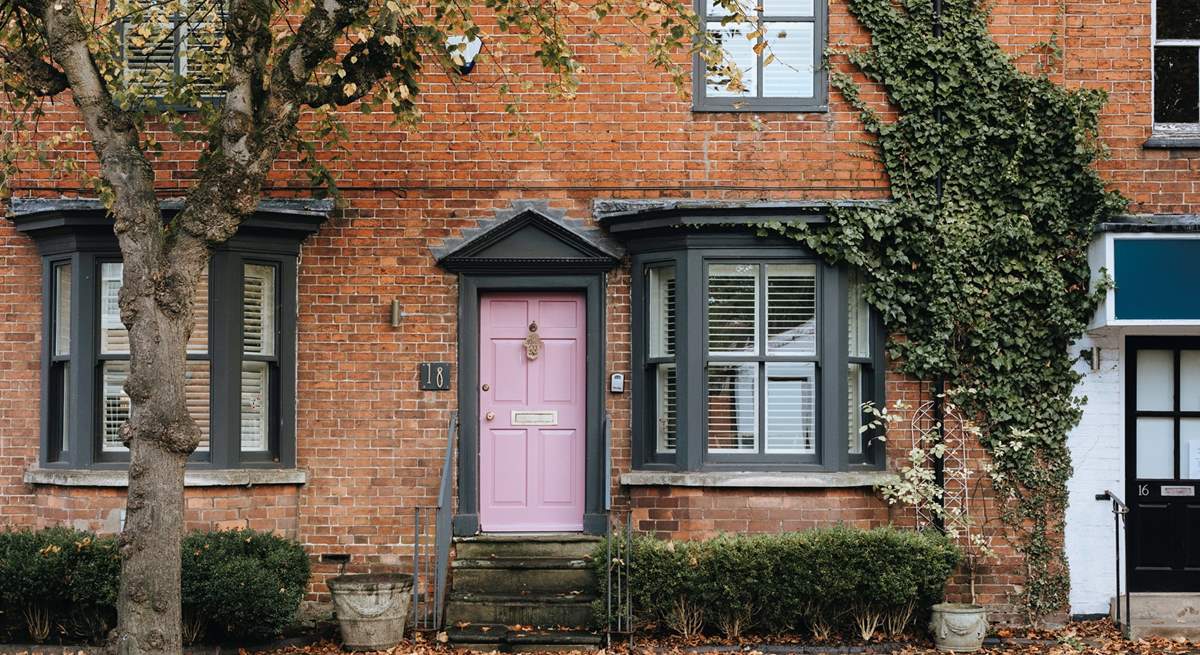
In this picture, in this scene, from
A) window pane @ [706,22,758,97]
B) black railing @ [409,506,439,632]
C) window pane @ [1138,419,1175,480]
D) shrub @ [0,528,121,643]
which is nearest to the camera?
shrub @ [0,528,121,643]

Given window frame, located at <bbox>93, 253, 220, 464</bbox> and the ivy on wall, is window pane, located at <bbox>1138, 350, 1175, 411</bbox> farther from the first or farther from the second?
window frame, located at <bbox>93, 253, 220, 464</bbox>

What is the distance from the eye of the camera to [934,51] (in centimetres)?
1123

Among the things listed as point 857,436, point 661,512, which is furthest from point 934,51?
point 661,512

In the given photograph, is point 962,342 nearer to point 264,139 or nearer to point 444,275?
point 444,275

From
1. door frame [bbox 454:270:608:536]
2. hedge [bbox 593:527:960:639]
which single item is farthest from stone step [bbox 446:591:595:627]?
door frame [bbox 454:270:608:536]

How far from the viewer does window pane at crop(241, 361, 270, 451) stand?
11.2 meters

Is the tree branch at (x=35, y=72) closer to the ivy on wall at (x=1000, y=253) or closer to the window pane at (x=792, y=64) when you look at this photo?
the ivy on wall at (x=1000, y=253)

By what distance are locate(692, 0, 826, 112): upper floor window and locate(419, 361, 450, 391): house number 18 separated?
10.7 feet

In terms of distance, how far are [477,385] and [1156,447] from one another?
6051 mm

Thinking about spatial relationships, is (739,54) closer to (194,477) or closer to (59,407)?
(194,477)

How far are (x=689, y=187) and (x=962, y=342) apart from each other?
2739 millimetres

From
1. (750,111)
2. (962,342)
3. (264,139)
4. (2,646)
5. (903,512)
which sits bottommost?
(2,646)

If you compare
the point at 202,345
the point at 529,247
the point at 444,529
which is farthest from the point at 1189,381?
the point at 202,345

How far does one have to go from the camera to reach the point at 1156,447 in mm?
11398
